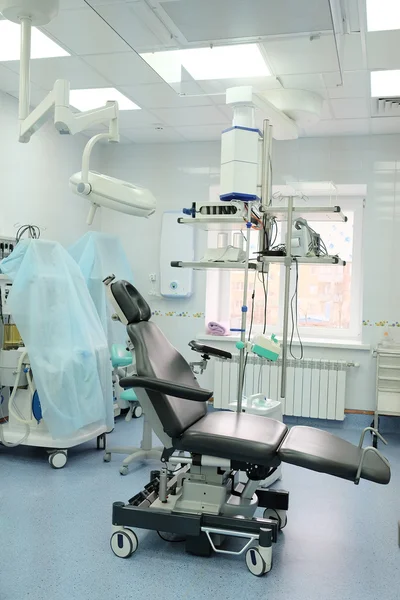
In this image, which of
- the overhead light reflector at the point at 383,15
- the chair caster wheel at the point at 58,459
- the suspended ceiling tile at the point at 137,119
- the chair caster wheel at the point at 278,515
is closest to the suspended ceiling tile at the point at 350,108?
the overhead light reflector at the point at 383,15

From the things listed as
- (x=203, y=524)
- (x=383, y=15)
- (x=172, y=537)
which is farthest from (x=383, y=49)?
(x=172, y=537)

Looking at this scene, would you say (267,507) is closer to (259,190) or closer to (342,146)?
(259,190)

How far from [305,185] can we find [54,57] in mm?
1883

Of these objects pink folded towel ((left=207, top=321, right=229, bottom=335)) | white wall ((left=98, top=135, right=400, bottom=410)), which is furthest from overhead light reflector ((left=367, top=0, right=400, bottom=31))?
pink folded towel ((left=207, top=321, right=229, bottom=335))

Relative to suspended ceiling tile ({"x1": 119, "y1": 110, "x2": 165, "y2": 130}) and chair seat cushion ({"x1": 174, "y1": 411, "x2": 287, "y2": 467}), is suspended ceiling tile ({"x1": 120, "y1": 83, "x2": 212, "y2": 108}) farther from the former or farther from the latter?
chair seat cushion ({"x1": 174, "y1": 411, "x2": 287, "y2": 467})

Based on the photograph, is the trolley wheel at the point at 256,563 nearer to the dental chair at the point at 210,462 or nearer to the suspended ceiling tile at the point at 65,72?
the dental chair at the point at 210,462

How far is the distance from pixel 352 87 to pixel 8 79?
2.38m

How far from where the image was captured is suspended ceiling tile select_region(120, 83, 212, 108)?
414 cm

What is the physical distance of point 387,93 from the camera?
13.3 feet

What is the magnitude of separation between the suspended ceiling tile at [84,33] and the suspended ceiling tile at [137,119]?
117 cm

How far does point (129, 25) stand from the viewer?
→ 3131 millimetres

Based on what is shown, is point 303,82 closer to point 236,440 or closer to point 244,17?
point 244,17

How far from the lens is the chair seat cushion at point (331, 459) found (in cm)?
224

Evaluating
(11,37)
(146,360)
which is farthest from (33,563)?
(11,37)
